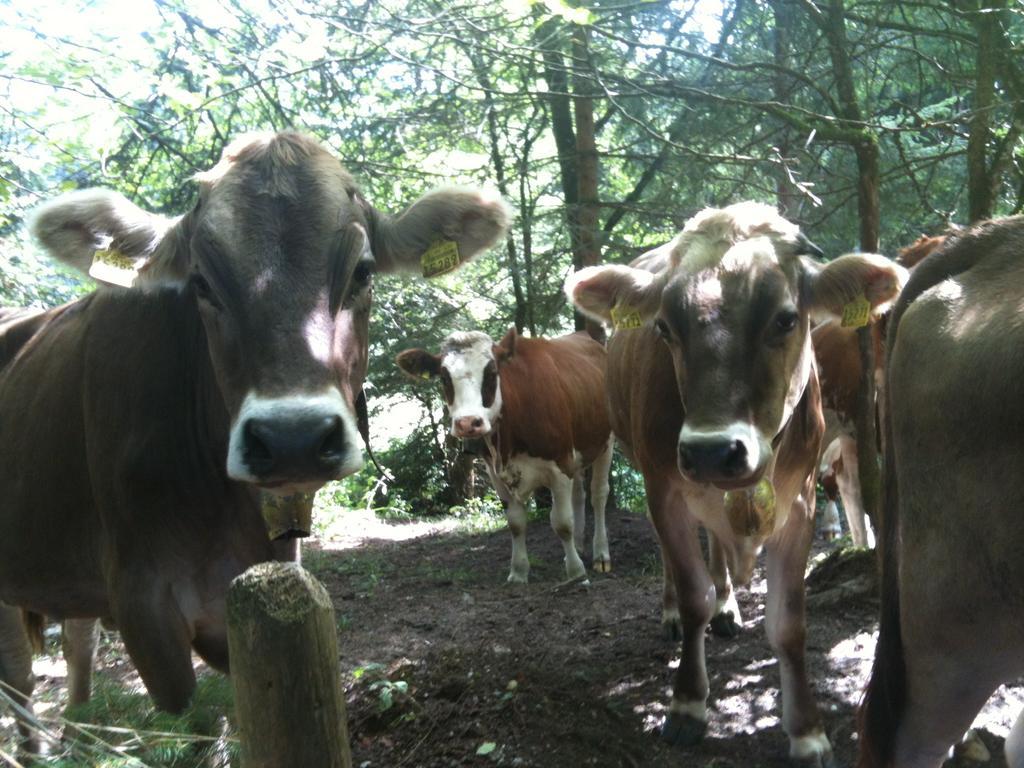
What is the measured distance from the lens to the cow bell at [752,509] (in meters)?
4.43

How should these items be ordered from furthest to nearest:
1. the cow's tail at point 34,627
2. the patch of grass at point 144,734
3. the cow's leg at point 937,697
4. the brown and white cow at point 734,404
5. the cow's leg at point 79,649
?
the cow's tail at point 34,627 < the cow's leg at point 79,649 < the brown and white cow at point 734,404 < the cow's leg at point 937,697 < the patch of grass at point 144,734

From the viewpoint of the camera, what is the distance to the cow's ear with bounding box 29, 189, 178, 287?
366 cm

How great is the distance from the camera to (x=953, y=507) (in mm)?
2678

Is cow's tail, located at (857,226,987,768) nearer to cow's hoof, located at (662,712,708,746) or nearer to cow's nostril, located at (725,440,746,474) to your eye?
cow's nostril, located at (725,440,746,474)

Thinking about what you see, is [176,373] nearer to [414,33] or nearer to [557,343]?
[414,33]

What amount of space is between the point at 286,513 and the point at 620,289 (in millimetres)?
2333

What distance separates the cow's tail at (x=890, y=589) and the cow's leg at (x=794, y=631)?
1.43 metres

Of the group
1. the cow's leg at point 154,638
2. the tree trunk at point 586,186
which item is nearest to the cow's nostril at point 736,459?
the cow's leg at point 154,638

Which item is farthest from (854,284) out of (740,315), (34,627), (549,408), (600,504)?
(600,504)

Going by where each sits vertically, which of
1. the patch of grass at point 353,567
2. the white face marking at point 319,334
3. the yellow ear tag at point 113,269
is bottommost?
the patch of grass at point 353,567

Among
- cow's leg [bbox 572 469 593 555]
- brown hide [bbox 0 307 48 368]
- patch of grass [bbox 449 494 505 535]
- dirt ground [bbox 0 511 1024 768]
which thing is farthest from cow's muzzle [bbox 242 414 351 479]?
patch of grass [bbox 449 494 505 535]

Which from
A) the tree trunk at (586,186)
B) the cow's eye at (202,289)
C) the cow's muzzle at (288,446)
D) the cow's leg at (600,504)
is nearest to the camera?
the cow's muzzle at (288,446)

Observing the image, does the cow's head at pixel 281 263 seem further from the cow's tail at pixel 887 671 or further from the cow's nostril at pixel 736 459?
the cow's tail at pixel 887 671

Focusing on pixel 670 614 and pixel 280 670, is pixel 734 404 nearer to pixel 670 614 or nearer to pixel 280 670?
pixel 280 670
